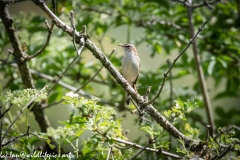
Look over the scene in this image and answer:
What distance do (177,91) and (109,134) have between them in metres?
2.31

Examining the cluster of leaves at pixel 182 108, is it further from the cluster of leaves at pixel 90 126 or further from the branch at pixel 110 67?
the cluster of leaves at pixel 90 126

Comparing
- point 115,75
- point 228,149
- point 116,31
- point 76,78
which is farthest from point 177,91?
point 116,31

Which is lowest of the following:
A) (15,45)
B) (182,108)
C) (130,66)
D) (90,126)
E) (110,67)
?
(90,126)

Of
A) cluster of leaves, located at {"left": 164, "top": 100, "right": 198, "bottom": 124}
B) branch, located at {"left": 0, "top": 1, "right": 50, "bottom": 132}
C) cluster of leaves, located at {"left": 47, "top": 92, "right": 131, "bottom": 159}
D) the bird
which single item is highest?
the bird

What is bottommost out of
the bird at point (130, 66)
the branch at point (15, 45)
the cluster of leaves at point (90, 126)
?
the cluster of leaves at point (90, 126)

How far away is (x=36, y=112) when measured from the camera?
3.43 m

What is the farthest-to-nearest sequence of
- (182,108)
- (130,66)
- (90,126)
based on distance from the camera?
(130,66) → (182,108) → (90,126)

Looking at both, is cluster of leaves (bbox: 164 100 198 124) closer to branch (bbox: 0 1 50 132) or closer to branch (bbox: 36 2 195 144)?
branch (bbox: 36 2 195 144)

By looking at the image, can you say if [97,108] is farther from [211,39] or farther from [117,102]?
[211,39]

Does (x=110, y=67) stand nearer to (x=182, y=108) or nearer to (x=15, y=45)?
(x=182, y=108)

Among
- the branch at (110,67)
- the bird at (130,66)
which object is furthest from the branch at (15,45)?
the bird at (130,66)

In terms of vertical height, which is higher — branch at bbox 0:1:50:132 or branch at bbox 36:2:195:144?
branch at bbox 0:1:50:132

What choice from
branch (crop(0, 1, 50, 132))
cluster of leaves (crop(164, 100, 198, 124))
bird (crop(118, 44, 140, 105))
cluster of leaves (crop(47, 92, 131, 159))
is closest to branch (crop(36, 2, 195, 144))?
cluster of leaves (crop(164, 100, 198, 124))

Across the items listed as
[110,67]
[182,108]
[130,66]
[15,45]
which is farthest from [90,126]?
[130,66]
